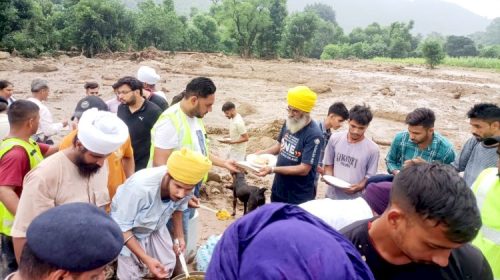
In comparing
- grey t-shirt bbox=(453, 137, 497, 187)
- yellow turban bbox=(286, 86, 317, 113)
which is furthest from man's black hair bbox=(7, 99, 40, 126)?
grey t-shirt bbox=(453, 137, 497, 187)

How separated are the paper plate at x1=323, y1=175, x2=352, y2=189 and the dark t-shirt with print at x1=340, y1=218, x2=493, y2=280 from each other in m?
2.34

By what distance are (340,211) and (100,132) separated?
4.81 feet

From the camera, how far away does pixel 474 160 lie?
3711 millimetres

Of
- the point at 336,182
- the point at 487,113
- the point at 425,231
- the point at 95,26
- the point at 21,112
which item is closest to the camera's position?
the point at 425,231

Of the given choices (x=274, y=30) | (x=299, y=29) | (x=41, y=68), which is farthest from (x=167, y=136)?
(x=299, y=29)

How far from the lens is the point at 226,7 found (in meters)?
34.4

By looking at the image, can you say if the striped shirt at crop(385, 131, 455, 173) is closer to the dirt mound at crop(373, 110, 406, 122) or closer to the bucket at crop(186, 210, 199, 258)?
the bucket at crop(186, 210, 199, 258)

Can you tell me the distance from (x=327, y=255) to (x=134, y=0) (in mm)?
134393

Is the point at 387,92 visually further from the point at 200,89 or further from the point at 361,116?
the point at 200,89

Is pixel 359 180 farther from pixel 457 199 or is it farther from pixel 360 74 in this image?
pixel 360 74

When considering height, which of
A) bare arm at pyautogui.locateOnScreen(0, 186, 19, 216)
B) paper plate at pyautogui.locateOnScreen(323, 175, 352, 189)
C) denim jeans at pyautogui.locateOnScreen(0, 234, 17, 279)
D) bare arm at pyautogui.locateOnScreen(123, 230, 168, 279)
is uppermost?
bare arm at pyautogui.locateOnScreen(0, 186, 19, 216)

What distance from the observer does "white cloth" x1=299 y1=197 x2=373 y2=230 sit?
7.13 ft

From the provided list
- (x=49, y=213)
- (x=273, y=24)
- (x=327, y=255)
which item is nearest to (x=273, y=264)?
(x=327, y=255)

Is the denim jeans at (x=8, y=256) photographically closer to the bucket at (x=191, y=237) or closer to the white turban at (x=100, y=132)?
the white turban at (x=100, y=132)
